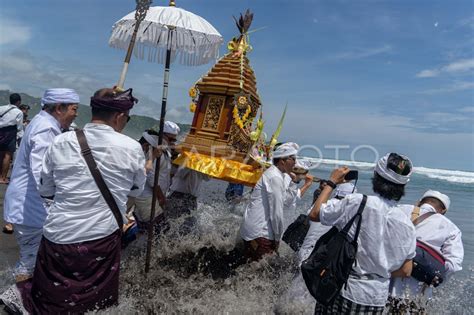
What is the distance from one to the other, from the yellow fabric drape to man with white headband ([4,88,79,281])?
8.93ft

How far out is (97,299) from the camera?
3.10m

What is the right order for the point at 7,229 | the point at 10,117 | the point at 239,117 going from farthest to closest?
1. the point at 10,117
2. the point at 239,117
3. the point at 7,229

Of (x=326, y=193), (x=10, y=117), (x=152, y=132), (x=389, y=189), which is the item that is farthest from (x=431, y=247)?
(x=10, y=117)

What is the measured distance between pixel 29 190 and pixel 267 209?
2569 millimetres

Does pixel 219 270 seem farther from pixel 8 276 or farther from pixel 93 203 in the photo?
pixel 93 203

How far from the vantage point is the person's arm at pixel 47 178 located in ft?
9.73

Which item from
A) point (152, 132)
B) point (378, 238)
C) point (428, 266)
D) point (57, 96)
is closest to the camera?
point (378, 238)

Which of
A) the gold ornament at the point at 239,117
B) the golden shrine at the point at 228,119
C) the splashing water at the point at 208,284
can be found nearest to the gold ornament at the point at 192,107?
the golden shrine at the point at 228,119

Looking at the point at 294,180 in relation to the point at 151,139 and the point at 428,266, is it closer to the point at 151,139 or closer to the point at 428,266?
the point at 151,139

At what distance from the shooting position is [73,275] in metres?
3.02

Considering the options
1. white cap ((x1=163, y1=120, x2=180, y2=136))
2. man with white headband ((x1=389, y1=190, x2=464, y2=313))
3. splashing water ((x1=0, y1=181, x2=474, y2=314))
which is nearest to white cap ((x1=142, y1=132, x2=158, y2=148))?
white cap ((x1=163, y1=120, x2=180, y2=136))

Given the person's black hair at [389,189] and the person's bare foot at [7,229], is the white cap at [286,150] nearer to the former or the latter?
the person's black hair at [389,189]

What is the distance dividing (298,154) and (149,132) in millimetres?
2126

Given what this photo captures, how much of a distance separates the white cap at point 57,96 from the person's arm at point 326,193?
242 cm
